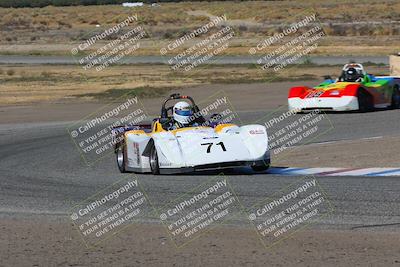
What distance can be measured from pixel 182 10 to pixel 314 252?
9874 cm

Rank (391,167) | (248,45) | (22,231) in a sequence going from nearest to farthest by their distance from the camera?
1. (22,231)
2. (391,167)
3. (248,45)

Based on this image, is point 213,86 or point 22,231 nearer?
point 22,231

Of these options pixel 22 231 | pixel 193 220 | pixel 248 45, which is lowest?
pixel 248 45

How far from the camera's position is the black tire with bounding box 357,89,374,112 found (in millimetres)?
26672

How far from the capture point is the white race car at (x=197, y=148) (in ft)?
51.4

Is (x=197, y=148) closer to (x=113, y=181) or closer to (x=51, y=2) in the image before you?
(x=113, y=181)

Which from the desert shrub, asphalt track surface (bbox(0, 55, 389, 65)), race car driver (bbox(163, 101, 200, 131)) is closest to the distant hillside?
asphalt track surface (bbox(0, 55, 389, 65))

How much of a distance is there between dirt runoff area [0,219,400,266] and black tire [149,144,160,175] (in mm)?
4468

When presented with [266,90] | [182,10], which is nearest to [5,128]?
[266,90]

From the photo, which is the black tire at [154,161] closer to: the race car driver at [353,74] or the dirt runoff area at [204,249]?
the dirt runoff area at [204,249]

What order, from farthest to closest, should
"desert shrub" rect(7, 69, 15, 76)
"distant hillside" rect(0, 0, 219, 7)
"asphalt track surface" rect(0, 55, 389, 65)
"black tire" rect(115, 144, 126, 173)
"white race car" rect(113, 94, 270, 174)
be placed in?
1. "distant hillside" rect(0, 0, 219, 7)
2. "asphalt track surface" rect(0, 55, 389, 65)
3. "desert shrub" rect(7, 69, 15, 76)
4. "black tire" rect(115, 144, 126, 173)
5. "white race car" rect(113, 94, 270, 174)

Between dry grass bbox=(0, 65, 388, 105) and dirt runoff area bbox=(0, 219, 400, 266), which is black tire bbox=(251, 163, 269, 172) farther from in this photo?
dry grass bbox=(0, 65, 388, 105)

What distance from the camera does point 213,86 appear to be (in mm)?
37031

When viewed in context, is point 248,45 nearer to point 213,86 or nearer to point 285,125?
point 213,86
